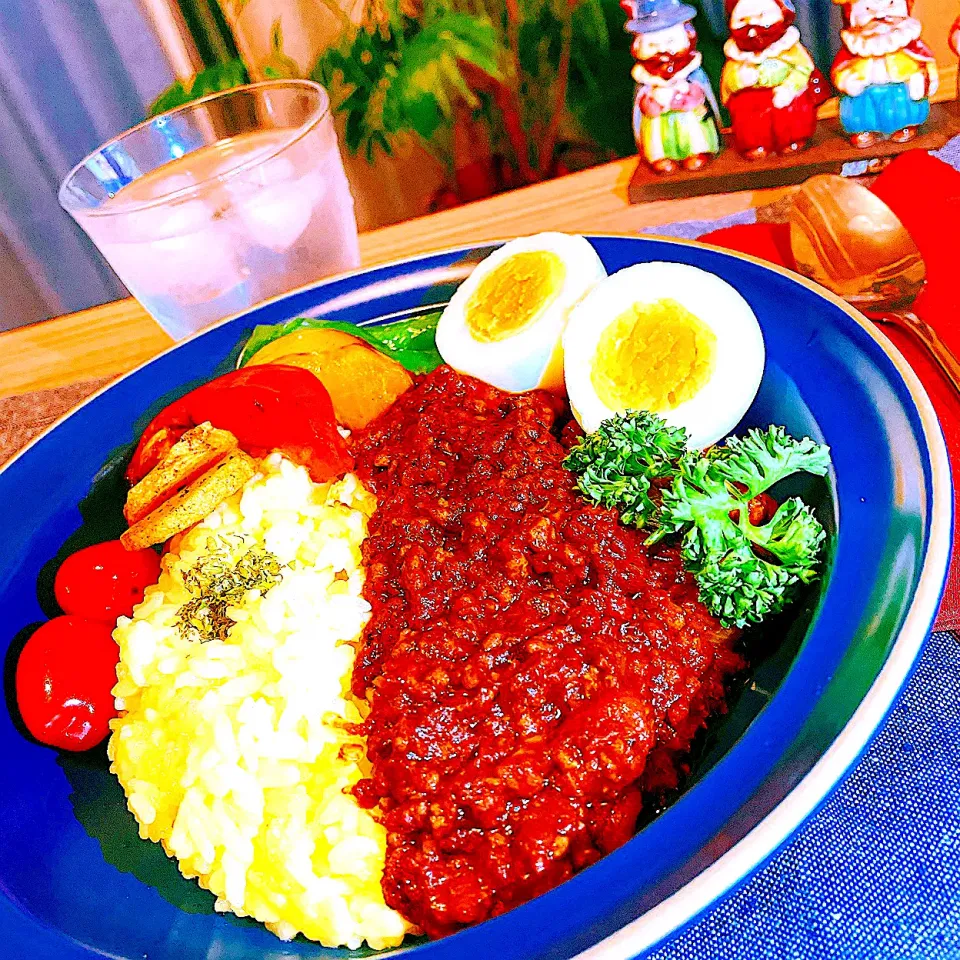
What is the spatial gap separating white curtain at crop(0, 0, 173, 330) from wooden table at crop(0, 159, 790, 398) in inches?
81.4

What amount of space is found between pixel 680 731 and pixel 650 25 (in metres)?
2.30

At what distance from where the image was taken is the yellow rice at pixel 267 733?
4.21 ft

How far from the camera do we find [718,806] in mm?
1075

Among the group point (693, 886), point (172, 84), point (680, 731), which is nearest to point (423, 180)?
point (172, 84)

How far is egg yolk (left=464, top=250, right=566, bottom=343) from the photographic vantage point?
6.43 feet

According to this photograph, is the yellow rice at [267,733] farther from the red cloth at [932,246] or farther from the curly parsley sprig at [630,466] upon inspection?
the red cloth at [932,246]

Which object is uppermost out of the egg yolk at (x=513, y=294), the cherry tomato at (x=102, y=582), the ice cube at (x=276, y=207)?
the ice cube at (x=276, y=207)

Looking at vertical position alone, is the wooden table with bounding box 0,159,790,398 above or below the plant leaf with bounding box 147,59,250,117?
below

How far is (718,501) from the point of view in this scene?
143 cm

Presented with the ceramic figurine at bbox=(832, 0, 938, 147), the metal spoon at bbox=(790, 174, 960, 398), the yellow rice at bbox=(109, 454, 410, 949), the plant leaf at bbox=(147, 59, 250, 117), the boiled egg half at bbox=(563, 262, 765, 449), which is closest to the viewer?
the yellow rice at bbox=(109, 454, 410, 949)

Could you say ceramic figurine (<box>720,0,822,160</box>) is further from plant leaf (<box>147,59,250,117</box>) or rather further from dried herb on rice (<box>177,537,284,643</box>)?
plant leaf (<box>147,59,250,117</box>)

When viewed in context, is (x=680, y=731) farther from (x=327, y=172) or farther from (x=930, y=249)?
(x=327, y=172)

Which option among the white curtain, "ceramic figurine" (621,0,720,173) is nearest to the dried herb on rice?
"ceramic figurine" (621,0,720,173)

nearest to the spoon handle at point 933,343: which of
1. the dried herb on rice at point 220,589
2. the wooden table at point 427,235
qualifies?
the wooden table at point 427,235
